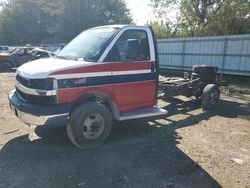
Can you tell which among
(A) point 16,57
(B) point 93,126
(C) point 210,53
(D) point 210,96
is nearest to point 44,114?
(B) point 93,126

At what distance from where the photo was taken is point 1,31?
168 feet

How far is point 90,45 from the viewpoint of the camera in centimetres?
555

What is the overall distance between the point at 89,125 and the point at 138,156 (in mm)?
1079

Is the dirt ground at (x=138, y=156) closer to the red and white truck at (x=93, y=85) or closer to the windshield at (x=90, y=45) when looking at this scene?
the red and white truck at (x=93, y=85)

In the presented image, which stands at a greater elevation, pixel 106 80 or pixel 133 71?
pixel 133 71

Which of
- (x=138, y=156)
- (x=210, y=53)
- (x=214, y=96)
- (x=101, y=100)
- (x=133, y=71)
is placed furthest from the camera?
(x=210, y=53)

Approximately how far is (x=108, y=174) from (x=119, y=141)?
4.57 feet

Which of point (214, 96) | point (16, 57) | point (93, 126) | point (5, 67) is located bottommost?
point (5, 67)

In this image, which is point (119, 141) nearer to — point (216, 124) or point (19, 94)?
point (19, 94)

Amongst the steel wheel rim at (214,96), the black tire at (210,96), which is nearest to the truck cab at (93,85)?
the black tire at (210,96)

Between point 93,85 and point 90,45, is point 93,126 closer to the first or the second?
point 93,85

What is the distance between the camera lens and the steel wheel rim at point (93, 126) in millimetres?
5090

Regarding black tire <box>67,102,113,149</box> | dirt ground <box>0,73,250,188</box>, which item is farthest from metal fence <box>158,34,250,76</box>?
black tire <box>67,102,113,149</box>

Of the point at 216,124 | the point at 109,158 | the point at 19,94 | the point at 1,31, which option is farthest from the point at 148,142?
the point at 1,31
